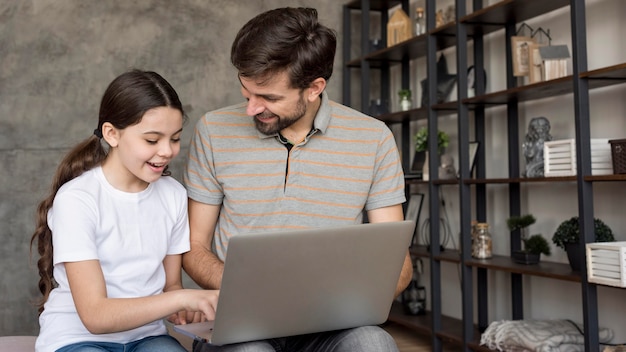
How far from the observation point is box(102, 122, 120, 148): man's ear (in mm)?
1762

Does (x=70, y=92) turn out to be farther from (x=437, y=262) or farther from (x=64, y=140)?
(x=437, y=262)

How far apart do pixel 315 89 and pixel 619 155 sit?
1406 millimetres

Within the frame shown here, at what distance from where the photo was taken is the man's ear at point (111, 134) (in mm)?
1762

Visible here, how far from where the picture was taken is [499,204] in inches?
150

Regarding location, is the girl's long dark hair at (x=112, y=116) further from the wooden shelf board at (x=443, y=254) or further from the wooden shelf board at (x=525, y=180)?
the wooden shelf board at (x=443, y=254)

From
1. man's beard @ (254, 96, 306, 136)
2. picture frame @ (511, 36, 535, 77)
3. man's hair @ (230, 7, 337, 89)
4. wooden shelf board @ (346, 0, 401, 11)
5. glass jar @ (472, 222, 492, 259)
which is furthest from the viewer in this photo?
wooden shelf board @ (346, 0, 401, 11)

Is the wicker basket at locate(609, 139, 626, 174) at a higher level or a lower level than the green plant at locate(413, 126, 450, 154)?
lower

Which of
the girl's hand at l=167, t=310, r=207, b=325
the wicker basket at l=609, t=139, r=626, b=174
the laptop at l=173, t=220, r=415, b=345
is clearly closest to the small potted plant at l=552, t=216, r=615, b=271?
the wicker basket at l=609, t=139, r=626, b=174

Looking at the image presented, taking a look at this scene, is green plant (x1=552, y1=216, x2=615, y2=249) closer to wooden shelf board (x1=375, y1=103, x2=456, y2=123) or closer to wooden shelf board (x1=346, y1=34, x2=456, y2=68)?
wooden shelf board (x1=375, y1=103, x2=456, y2=123)

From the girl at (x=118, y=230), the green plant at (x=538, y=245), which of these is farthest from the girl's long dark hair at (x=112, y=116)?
the green plant at (x=538, y=245)

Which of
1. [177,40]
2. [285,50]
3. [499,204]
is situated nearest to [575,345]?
[499,204]

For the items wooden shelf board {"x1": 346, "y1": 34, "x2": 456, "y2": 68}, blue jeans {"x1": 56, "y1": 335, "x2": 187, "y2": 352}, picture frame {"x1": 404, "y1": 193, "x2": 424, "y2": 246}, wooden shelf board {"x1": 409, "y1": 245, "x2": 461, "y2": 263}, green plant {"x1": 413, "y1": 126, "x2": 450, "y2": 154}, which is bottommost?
blue jeans {"x1": 56, "y1": 335, "x2": 187, "y2": 352}

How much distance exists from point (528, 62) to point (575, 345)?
4.40 ft

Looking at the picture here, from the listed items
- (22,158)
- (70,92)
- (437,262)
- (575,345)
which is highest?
(70,92)
